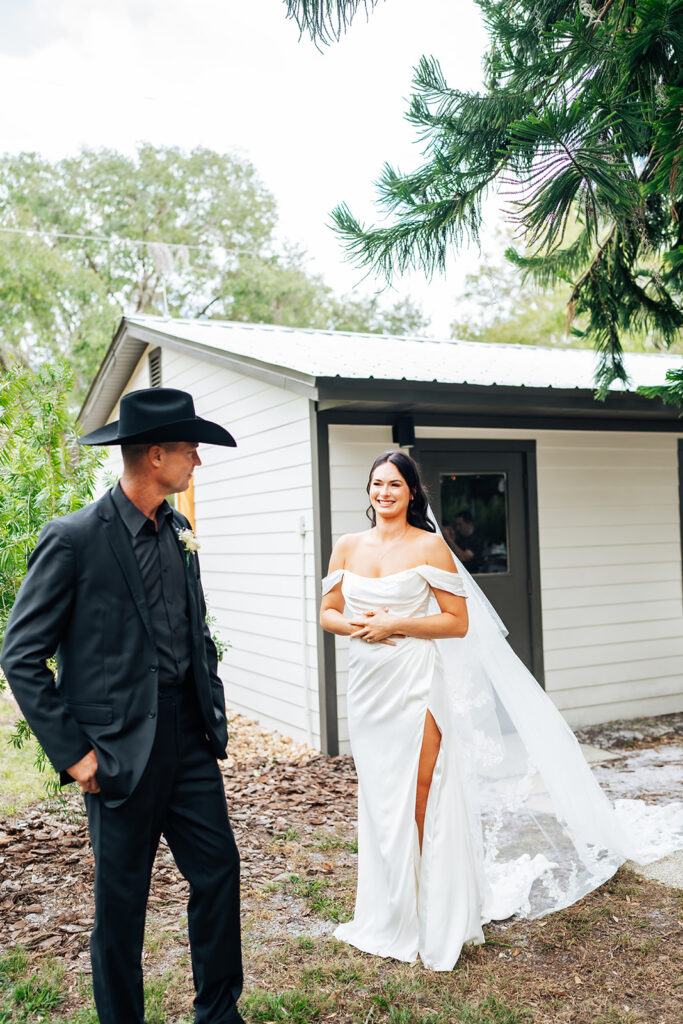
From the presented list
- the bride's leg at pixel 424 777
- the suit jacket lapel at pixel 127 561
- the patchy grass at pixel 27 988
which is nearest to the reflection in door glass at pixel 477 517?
the bride's leg at pixel 424 777

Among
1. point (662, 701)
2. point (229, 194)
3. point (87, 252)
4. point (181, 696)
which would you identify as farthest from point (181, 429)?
point (229, 194)

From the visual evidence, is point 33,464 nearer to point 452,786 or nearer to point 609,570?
point 452,786

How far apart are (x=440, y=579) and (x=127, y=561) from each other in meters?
1.57

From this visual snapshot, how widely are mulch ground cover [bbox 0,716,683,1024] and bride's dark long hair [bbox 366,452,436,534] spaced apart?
5.96 feet

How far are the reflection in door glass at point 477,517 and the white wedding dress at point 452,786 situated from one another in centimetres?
314

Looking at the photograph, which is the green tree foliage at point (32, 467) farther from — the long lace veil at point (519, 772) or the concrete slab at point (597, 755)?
the concrete slab at point (597, 755)

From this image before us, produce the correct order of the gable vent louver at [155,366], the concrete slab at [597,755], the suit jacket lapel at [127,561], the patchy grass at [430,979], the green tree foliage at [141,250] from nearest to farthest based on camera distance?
1. the suit jacket lapel at [127,561]
2. the patchy grass at [430,979]
3. the concrete slab at [597,755]
4. the gable vent louver at [155,366]
5. the green tree foliage at [141,250]

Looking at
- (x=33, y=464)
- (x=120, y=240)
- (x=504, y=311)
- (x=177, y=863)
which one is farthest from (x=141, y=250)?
(x=177, y=863)

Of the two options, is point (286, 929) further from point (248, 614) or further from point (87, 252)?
point (87, 252)

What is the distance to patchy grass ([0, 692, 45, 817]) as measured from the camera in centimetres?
596

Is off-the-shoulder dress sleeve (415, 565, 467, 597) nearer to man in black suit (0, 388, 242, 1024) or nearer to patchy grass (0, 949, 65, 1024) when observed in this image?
man in black suit (0, 388, 242, 1024)

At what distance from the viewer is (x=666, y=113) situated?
3.37 metres

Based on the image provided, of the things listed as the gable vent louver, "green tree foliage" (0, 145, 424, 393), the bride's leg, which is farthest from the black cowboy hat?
"green tree foliage" (0, 145, 424, 393)

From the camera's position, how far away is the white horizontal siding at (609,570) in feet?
26.2
